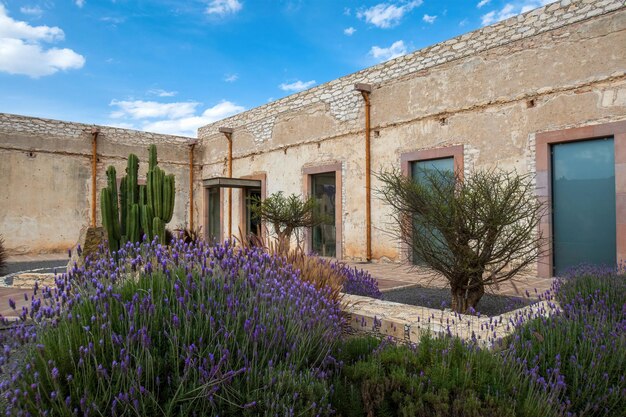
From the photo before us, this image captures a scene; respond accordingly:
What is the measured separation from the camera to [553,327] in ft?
9.08

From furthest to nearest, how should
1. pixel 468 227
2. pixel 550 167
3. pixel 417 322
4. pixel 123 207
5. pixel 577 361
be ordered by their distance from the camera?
pixel 123 207, pixel 550 167, pixel 468 227, pixel 417 322, pixel 577 361

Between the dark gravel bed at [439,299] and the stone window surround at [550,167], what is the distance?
135 cm

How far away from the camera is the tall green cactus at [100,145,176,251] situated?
7707 mm

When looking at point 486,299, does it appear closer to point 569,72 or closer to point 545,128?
point 545,128

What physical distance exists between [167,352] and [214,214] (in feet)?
47.3

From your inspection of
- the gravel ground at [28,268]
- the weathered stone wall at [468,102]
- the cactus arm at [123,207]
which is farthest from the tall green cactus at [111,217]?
the weathered stone wall at [468,102]

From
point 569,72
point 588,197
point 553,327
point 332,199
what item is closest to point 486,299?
point 553,327

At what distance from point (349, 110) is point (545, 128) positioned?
4.75 metres

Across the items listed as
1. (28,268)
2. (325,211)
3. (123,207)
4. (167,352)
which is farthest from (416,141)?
(28,268)

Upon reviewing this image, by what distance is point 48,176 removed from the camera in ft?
44.5

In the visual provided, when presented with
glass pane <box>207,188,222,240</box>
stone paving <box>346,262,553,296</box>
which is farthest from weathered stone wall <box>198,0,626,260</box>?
glass pane <box>207,188,222,240</box>

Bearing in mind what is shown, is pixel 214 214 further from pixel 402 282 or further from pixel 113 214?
pixel 402 282

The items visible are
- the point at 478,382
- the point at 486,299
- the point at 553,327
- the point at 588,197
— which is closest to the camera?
the point at 478,382

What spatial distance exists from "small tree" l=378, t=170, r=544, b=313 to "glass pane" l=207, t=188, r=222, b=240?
39.0 ft
